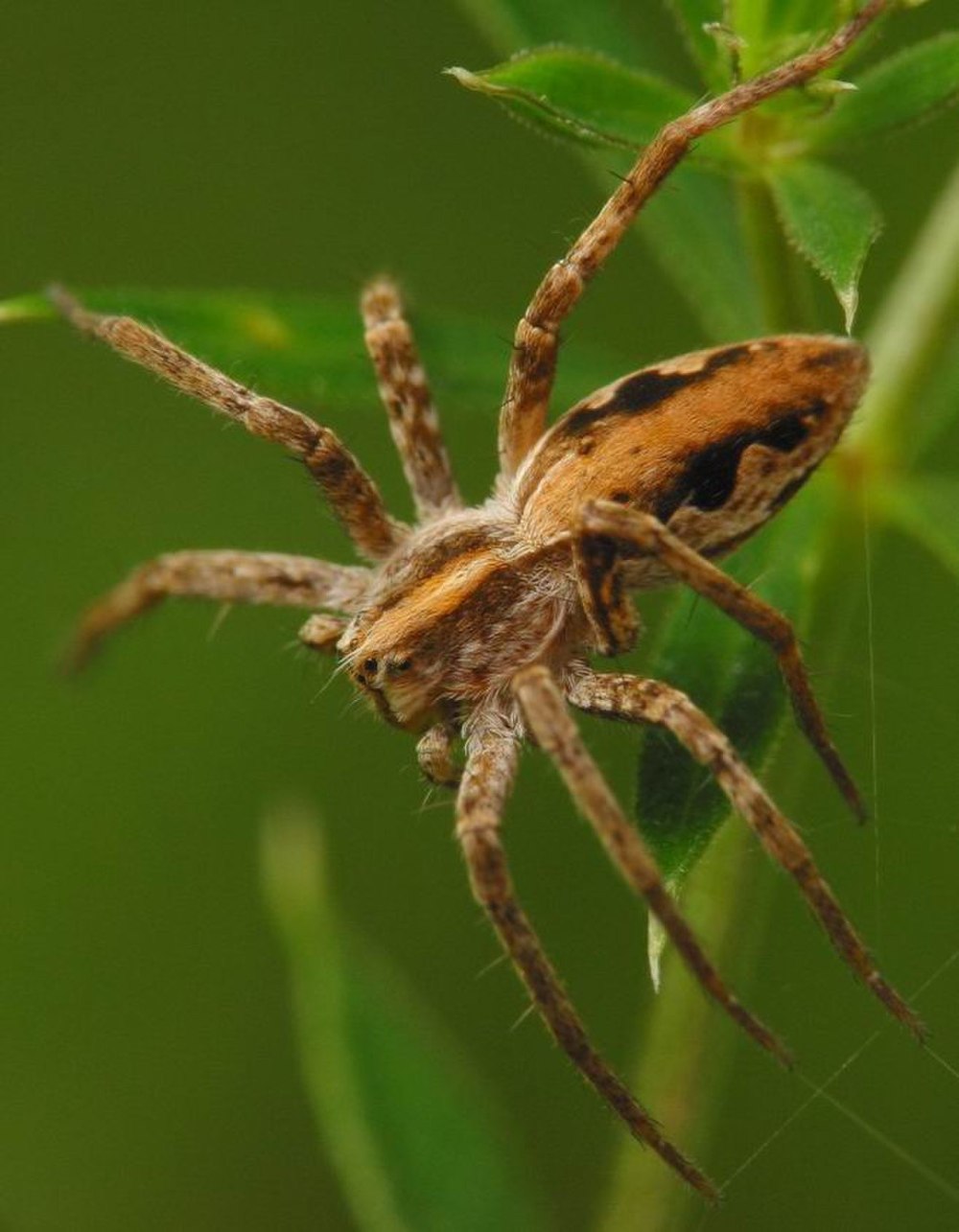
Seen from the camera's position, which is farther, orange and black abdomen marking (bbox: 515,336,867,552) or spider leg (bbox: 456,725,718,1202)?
orange and black abdomen marking (bbox: 515,336,867,552)

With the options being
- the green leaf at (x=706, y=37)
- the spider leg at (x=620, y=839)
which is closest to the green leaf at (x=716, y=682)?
the spider leg at (x=620, y=839)

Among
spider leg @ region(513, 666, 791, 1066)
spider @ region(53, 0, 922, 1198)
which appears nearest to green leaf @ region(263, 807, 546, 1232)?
spider @ region(53, 0, 922, 1198)

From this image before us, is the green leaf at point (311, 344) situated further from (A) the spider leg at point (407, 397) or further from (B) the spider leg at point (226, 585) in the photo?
(B) the spider leg at point (226, 585)

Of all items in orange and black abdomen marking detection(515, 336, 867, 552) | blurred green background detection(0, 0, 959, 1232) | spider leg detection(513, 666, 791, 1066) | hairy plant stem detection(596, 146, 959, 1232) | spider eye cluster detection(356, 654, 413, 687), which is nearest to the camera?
spider leg detection(513, 666, 791, 1066)

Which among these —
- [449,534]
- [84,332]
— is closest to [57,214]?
[84,332]

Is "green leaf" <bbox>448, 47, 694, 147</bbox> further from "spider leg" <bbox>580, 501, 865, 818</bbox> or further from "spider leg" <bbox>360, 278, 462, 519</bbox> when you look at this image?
"spider leg" <bbox>360, 278, 462, 519</bbox>

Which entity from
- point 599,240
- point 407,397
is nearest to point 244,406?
point 407,397

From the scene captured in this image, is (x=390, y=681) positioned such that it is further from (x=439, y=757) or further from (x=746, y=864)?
(x=746, y=864)
